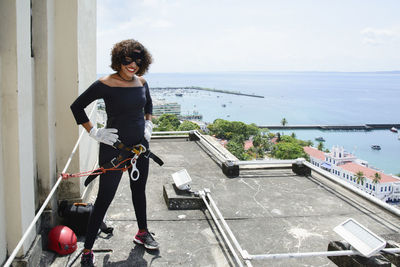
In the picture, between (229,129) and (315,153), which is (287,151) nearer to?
(315,153)

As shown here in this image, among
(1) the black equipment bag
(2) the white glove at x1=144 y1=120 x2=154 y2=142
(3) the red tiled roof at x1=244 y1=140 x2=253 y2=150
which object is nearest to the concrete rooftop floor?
(1) the black equipment bag

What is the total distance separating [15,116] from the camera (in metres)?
2.14

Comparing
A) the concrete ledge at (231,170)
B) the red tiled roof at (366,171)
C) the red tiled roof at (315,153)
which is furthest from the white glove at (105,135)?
the red tiled roof at (315,153)

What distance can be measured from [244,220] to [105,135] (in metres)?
1.81

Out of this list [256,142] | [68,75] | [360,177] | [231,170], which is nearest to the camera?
[68,75]

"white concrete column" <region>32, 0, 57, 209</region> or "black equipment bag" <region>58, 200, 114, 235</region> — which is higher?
"white concrete column" <region>32, 0, 57, 209</region>

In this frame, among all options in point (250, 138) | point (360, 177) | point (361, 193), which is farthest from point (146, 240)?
point (250, 138)

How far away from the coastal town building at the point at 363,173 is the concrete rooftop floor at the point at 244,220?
6600 cm

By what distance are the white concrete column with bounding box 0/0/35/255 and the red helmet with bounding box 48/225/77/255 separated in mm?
339

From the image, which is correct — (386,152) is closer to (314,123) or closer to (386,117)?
(314,123)

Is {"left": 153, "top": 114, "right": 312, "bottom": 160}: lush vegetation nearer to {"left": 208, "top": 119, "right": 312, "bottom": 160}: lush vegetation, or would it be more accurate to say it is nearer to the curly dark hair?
{"left": 208, "top": 119, "right": 312, "bottom": 160}: lush vegetation

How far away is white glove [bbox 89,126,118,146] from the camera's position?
251 centimetres

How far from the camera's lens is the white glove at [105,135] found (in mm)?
2512

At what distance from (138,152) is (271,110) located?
161873mm
